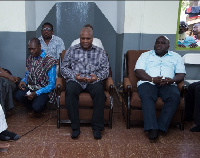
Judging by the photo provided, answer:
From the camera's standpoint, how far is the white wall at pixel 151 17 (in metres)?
4.32

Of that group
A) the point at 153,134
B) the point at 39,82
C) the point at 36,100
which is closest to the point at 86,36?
the point at 39,82

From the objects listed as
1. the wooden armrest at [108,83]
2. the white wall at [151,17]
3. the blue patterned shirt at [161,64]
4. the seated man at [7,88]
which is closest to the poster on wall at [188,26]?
the white wall at [151,17]

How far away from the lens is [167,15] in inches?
171

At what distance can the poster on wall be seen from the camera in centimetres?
449

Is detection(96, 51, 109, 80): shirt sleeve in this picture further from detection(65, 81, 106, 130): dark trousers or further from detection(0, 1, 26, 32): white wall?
detection(0, 1, 26, 32): white wall

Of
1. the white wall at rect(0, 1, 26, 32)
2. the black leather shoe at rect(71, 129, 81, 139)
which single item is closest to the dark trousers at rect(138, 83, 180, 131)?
the black leather shoe at rect(71, 129, 81, 139)

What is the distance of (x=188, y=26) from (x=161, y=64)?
145 centimetres

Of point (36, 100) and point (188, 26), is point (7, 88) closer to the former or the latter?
point (36, 100)

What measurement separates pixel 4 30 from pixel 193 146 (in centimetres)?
347

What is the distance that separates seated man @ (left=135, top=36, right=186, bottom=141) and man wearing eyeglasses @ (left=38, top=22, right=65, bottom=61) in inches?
60.9

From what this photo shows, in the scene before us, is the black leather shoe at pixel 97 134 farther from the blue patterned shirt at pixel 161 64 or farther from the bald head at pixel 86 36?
the bald head at pixel 86 36

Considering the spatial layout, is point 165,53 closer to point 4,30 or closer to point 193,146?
point 193,146

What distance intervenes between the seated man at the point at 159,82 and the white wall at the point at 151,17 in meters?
0.93

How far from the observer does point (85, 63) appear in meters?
3.38
